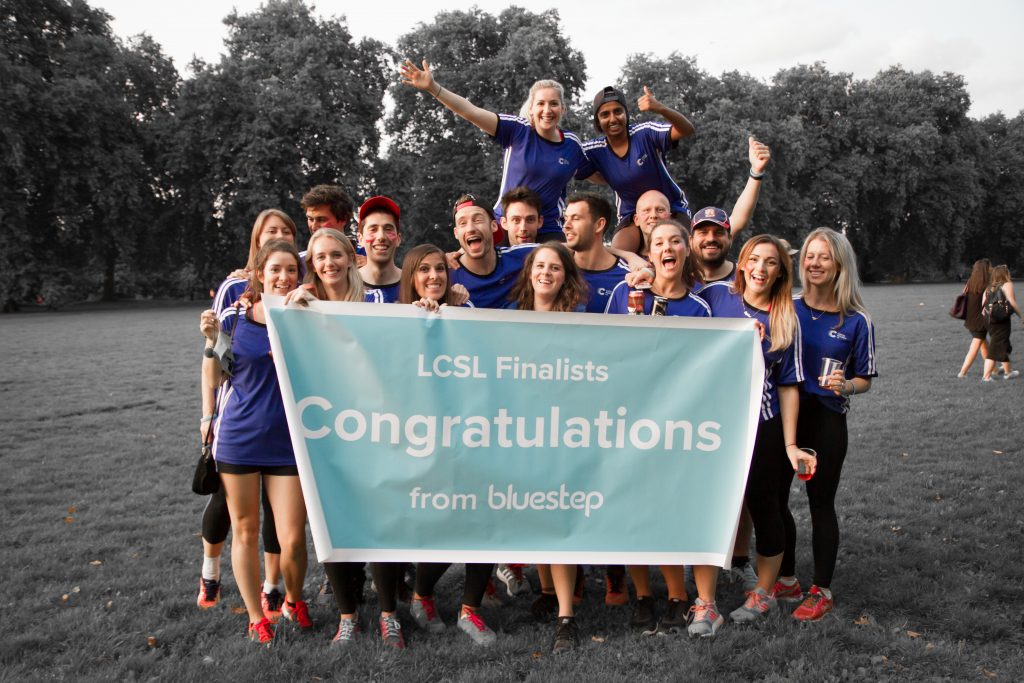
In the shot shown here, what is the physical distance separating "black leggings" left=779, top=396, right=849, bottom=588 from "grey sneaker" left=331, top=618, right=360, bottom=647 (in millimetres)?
2852

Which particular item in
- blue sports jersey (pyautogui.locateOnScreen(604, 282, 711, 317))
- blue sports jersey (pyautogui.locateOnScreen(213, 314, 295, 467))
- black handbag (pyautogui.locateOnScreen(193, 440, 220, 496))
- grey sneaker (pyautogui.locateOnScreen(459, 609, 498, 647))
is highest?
blue sports jersey (pyautogui.locateOnScreen(604, 282, 711, 317))

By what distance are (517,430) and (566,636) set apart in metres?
1.25

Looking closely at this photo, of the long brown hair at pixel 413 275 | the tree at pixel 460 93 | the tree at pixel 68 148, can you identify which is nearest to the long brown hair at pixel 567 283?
the long brown hair at pixel 413 275

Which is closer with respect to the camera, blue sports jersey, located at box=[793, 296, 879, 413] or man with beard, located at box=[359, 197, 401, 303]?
blue sports jersey, located at box=[793, 296, 879, 413]

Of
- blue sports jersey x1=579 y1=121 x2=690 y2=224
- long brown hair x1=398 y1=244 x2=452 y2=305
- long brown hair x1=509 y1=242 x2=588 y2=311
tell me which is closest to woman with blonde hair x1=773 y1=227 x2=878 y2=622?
long brown hair x1=509 y1=242 x2=588 y2=311

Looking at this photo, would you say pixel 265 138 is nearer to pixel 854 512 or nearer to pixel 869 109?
pixel 854 512

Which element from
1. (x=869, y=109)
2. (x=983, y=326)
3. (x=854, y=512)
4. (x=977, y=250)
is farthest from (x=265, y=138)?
(x=977, y=250)

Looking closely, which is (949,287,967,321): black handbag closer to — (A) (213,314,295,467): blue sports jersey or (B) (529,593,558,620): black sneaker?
(B) (529,593,558,620): black sneaker

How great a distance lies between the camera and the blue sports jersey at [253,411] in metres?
4.24

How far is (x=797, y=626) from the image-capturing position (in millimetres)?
4680

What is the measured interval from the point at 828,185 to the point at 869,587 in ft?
159

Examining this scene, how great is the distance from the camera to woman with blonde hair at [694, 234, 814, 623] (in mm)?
4477

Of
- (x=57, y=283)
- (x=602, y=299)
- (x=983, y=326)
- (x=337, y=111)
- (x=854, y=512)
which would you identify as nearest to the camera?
(x=602, y=299)

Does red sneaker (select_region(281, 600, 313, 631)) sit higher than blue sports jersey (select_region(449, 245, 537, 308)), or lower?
lower
